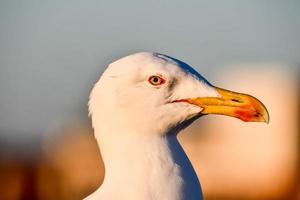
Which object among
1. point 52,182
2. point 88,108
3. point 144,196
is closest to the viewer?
point 144,196

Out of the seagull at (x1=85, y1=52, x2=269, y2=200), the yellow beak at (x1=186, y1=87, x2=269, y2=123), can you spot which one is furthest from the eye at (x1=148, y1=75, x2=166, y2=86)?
the yellow beak at (x1=186, y1=87, x2=269, y2=123)

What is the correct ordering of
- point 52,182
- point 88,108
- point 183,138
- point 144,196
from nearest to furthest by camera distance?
point 144,196
point 88,108
point 52,182
point 183,138

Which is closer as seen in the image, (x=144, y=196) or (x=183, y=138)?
(x=144, y=196)

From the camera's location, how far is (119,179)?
6578mm

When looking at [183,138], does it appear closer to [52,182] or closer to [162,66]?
[52,182]

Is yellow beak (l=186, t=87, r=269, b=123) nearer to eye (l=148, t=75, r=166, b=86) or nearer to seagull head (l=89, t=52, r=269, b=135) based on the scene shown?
seagull head (l=89, t=52, r=269, b=135)

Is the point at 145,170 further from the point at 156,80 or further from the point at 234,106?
the point at 234,106

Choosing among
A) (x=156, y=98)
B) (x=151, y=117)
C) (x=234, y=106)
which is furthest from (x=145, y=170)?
(x=234, y=106)

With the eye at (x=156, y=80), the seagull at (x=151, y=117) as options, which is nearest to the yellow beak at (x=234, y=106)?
the seagull at (x=151, y=117)

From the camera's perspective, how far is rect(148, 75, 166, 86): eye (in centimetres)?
678

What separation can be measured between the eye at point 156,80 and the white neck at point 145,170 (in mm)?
281

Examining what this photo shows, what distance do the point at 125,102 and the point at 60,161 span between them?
2411 centimetres

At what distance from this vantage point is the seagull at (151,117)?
6.56 meters

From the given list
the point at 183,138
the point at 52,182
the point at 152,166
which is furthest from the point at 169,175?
the point at 183,138
